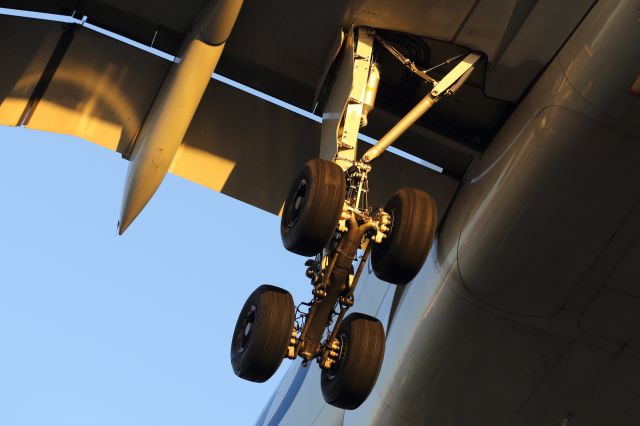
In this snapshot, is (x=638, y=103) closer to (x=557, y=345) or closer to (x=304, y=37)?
(x=557, y=345)

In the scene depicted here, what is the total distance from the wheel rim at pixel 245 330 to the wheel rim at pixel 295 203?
0.68m

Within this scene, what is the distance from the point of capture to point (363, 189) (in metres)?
7.57

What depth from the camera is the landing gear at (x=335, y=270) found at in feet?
23.2

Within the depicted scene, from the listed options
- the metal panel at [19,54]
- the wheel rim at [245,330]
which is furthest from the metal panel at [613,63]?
the metal panel at [19,54]

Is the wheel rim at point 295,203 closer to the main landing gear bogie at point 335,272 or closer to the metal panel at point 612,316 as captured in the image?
the main landing gear bogie at point 335,272

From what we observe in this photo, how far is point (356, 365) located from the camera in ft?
23.5

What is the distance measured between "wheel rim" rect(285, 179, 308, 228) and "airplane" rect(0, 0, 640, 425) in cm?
6

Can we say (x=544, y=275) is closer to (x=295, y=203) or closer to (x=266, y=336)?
(x=295, y=203)

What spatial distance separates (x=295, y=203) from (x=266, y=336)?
38.8 inches

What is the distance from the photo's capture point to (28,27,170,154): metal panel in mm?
9359

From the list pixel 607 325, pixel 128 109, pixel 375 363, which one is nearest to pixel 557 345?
pixel 607 325

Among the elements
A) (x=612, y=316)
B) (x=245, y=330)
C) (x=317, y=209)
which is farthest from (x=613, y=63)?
(x=245, y=330)

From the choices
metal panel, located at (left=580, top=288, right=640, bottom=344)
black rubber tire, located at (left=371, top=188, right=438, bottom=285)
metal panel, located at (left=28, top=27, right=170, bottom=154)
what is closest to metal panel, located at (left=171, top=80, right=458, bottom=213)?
metal panel, located at (left=28, top=27, right=170, bottom=154)

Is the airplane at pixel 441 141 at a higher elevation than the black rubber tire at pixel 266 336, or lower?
higher
